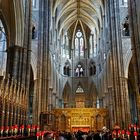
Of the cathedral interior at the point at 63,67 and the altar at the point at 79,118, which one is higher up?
the cathedral interior at the point at 63,67

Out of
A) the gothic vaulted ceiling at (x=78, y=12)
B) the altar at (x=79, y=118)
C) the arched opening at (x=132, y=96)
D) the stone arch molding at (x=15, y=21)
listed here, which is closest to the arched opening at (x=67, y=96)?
the gothic vaulted ceiling at (x=78, y=12)

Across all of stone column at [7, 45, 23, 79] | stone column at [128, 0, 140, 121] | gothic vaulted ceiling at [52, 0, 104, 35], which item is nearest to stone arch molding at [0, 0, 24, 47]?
stone column at [7, 45, 23, 79]

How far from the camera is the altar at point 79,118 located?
115 ft

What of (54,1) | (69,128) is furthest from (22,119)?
(54,1)

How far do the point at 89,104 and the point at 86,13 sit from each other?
18540 mm

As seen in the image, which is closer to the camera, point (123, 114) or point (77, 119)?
point (123, 114)

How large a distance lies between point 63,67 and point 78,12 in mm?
11610

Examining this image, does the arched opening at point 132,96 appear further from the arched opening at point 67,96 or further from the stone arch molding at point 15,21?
the stone arch molding at point 15,21

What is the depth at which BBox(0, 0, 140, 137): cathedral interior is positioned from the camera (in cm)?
1848

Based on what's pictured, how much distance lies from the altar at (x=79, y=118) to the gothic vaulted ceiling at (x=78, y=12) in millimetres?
16625

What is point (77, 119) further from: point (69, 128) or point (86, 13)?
point (86, 13)

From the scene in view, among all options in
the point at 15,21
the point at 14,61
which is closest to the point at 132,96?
the point at 14,61

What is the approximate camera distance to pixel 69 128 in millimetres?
35344

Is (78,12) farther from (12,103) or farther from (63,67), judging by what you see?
(12,103)
